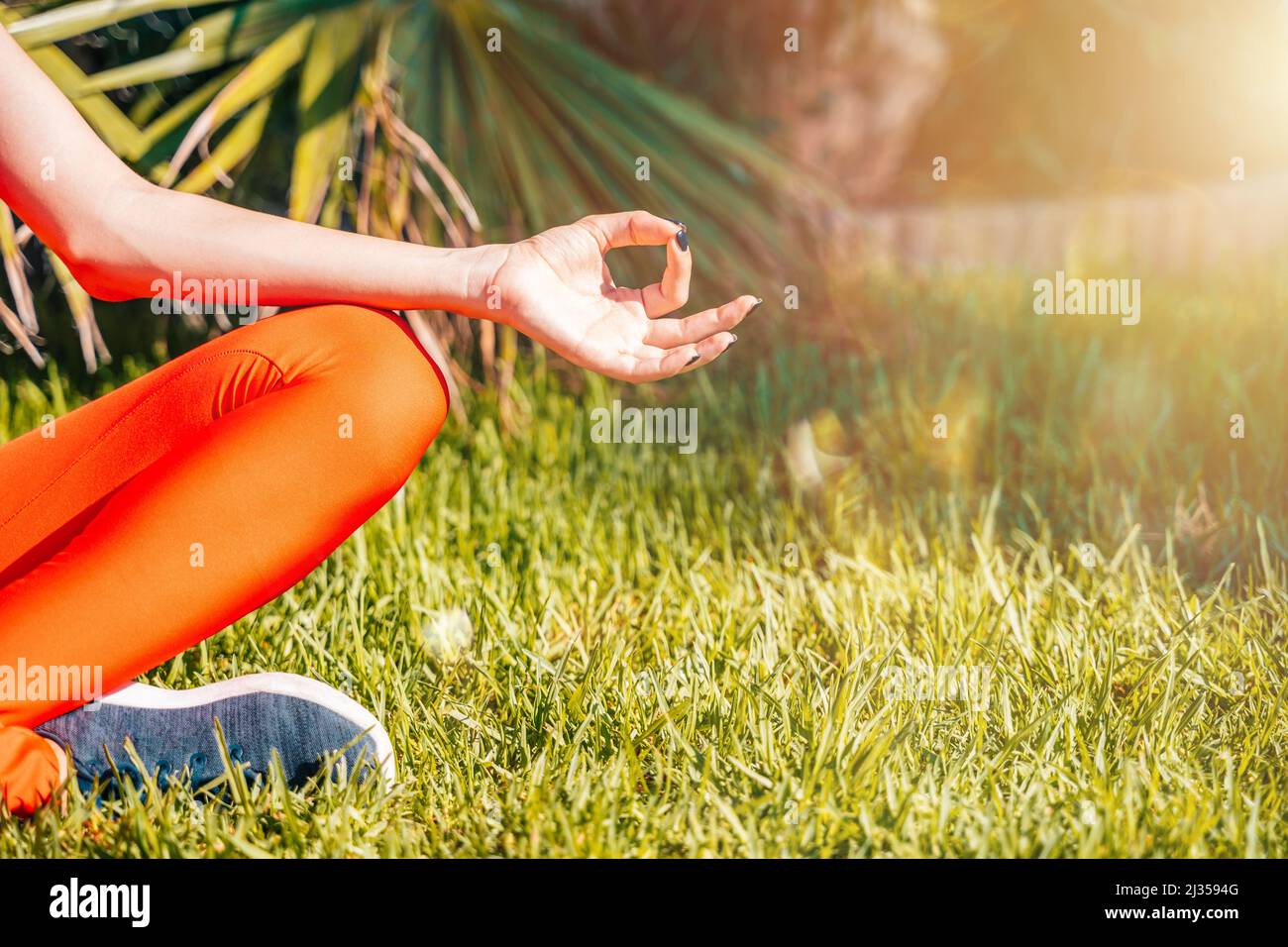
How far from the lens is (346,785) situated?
3.42ft

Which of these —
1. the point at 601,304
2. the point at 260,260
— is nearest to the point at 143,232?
the point at 260,260

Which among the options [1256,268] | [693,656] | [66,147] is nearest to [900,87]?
[1256,268]

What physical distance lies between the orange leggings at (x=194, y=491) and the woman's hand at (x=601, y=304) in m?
0.10

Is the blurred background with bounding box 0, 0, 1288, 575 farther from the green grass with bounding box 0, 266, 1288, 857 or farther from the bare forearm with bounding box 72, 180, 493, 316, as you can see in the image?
the bare forearm with bounding box 72, 180, 493, 316

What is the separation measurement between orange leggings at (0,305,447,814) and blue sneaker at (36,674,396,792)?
0.24 feet

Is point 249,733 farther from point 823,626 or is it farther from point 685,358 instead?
point 823,626

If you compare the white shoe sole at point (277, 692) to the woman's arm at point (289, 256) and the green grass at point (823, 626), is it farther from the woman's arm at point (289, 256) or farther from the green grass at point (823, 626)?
the woman's arm at point (289, 256)

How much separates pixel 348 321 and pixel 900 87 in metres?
2.26

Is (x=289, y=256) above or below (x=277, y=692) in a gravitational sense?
above

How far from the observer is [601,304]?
1.07m

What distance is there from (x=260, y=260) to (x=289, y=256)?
24mm

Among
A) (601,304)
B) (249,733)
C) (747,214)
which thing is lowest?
(249,733)

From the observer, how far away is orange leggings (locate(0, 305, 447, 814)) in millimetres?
935

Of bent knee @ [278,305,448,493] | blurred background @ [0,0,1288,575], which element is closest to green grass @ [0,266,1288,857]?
blurred background @ [0,0,1288,575]
